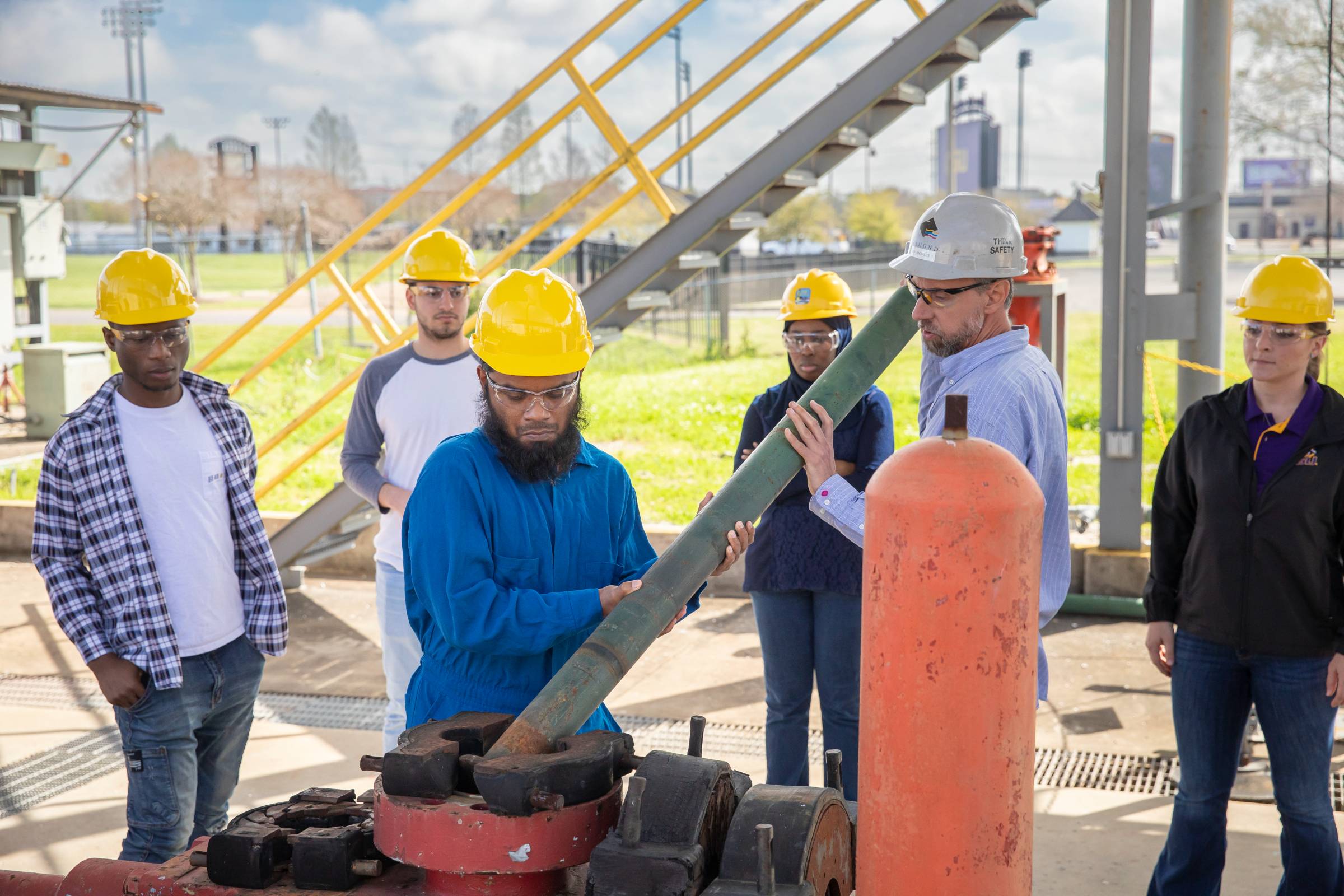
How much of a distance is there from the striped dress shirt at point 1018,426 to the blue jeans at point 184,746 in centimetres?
173

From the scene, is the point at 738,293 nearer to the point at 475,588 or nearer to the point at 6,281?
the point at 6,281

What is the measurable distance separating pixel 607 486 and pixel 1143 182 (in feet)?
16.2

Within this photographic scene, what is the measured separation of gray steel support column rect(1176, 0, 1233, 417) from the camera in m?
6.50

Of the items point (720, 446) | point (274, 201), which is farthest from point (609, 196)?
point (720, 446)

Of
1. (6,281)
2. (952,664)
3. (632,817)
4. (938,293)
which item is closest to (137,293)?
(938,293)

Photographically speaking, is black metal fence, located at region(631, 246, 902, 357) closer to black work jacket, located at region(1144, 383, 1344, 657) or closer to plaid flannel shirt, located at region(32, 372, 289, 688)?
black work jacket, located at region(1144, 383, 1344, 657)

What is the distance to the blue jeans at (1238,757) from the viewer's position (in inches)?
129

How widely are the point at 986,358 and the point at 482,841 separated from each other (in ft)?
5.24

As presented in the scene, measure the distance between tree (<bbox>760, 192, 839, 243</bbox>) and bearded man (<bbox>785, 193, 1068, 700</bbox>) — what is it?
108 ft

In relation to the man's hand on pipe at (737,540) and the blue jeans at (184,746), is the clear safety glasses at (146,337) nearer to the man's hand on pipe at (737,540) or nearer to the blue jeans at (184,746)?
the blue jeans at (184,746)

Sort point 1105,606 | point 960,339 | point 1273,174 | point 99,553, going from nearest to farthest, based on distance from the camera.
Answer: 1. point 960,339
2. point 99,553
3. point 1105,606
4. point 1273,174

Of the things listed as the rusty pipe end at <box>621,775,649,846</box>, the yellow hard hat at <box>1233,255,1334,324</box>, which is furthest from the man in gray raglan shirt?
the rusty pipe end at <box>621,775,649,846</box>

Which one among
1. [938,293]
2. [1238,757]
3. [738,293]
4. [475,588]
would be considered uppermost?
[738,293]

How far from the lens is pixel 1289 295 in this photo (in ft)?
10.9
